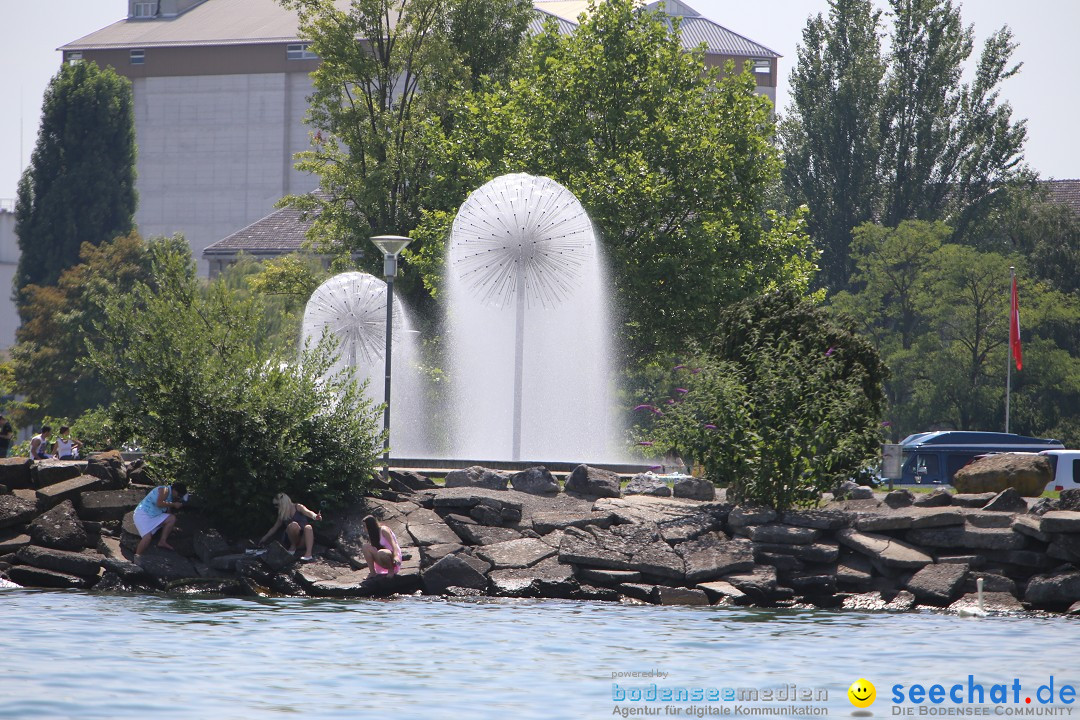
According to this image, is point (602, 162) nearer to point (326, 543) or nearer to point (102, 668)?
point (326, 543)

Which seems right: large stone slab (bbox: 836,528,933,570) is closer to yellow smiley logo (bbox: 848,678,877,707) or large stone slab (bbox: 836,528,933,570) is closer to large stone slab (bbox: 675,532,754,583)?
large stone slab (bbox: 675,532,754,583)

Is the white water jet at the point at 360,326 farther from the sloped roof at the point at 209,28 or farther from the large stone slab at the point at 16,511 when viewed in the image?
the sloped roof at the point at 209,28

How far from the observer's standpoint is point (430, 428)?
33.3 m

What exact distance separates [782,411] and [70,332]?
1678 inches

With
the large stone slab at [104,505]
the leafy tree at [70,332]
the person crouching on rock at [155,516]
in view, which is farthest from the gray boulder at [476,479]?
the leafy tree at [70,332]

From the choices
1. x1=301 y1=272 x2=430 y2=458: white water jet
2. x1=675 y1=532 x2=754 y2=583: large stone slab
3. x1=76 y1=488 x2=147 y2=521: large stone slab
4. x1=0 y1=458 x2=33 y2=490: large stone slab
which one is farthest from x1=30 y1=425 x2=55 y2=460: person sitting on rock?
x1=675 y1=532 x2=754 y2=583: large stone slab

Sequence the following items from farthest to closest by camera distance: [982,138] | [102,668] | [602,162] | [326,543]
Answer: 1. [982,138]
2. [602,162]
3. [326,543]
4. [102,668]

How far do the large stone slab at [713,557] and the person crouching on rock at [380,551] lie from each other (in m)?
3.91

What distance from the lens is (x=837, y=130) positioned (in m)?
57.5

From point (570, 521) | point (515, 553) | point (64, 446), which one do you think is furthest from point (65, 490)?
point (64, 446)

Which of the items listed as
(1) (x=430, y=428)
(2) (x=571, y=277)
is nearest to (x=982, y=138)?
(1) (x=430, y=428)

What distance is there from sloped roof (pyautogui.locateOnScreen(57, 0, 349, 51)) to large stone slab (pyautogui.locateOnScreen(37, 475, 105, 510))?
6538cm

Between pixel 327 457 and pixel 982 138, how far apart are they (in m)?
43.3

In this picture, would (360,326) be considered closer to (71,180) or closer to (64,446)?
(64,446)
